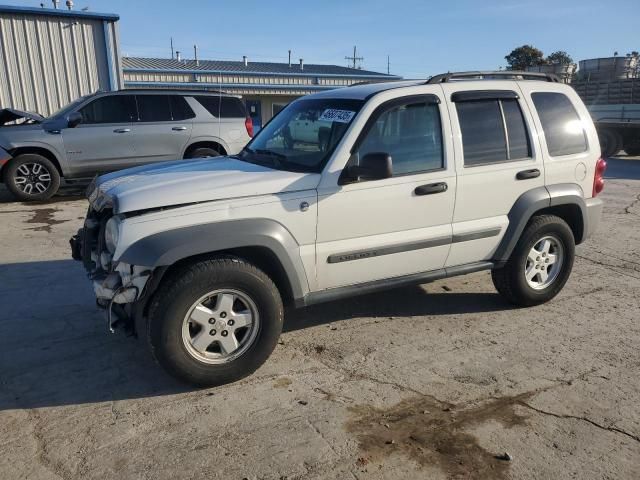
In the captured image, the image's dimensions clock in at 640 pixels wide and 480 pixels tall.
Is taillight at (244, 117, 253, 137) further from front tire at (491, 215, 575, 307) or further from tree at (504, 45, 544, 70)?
tree at (504, 45, 544, 70)

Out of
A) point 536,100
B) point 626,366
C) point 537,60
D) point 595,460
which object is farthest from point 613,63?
point 537,60

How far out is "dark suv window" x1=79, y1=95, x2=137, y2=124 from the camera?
983 centimetres

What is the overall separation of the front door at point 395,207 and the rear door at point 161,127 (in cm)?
704

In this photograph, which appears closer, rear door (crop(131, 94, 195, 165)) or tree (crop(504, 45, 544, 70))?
rear door (crop(131, 94, 195, 165))

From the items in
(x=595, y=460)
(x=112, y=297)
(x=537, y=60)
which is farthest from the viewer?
(x=537, y=60)

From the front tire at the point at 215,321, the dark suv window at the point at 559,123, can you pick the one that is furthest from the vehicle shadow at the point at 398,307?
the dark suv window at the point at 559,123

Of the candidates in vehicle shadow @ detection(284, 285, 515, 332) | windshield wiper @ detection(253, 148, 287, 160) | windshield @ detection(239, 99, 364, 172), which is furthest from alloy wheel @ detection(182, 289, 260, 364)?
windshield wiper @ detection(253, 148, 287, 160)

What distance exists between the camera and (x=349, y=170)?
12.1 ft

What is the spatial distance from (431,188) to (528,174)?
0.99 m

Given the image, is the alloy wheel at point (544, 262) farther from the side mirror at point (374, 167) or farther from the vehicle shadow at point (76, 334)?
the side mirror at point (374, 167)

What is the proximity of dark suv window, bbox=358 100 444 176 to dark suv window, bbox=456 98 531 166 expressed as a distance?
26 centimetres

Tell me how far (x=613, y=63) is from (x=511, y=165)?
61.5 ft

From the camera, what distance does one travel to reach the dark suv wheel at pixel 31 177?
9492 mm

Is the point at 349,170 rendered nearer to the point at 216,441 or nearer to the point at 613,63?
the point at 216,441
